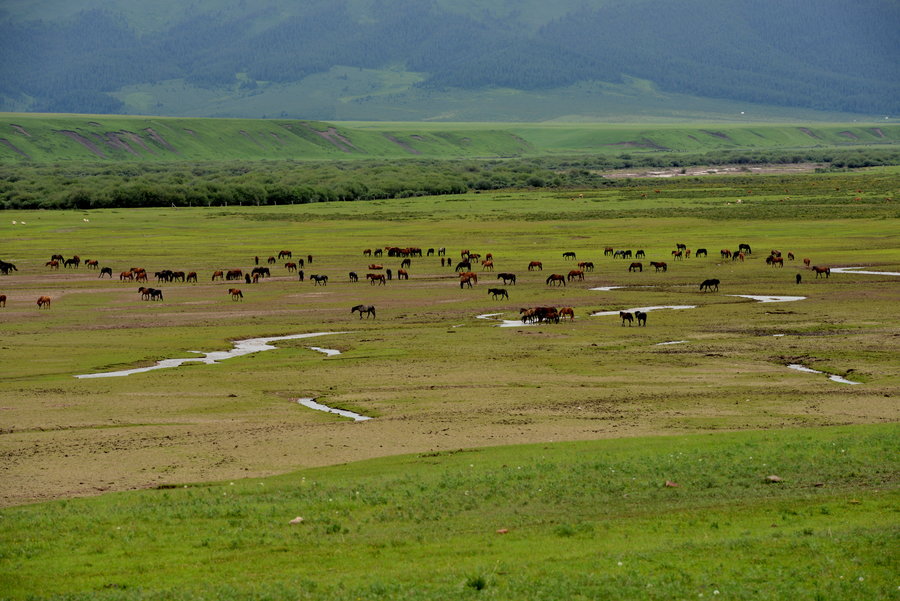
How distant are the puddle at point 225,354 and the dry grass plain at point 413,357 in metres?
0.66

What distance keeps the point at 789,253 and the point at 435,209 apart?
58.0 meters

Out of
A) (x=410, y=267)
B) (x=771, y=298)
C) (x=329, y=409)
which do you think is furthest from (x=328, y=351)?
(x=410, y=267)

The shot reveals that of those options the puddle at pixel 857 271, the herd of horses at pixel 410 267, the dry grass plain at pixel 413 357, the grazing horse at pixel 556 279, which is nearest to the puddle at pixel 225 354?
the dry grass plain at pixel 413 357

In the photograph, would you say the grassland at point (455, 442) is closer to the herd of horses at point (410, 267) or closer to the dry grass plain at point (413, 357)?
the dry grass plain at point (413, 357)

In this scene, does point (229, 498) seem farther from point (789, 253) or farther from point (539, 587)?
point (789, 253)

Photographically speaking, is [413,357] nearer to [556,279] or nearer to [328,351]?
[328,351]

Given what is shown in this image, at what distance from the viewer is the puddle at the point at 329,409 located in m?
30.9

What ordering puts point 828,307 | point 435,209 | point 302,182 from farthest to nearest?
point 302,182 < point 435,209 < point 828,307

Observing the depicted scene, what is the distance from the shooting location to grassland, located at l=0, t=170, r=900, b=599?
1709 centimetres

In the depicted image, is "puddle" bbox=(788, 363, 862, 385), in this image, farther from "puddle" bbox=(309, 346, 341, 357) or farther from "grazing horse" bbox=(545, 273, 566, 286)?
"grazing horse" bbox=(545, 273, 566, 286)

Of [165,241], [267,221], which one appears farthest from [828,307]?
[267,221]

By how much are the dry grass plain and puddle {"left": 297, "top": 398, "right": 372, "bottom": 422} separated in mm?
356

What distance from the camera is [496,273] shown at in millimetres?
66562

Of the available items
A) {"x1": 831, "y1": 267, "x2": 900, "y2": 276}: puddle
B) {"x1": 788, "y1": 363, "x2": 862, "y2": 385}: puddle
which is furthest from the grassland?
{"x1": 831, "y1": 267, "x2": 900, "y2": 276}: puddle
